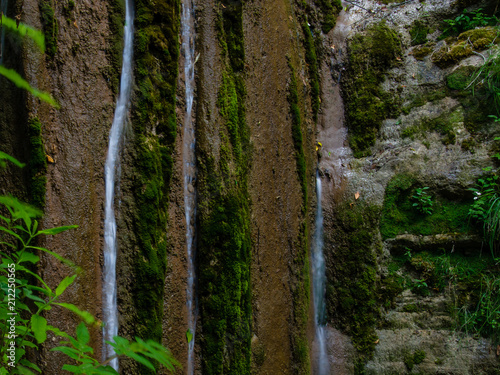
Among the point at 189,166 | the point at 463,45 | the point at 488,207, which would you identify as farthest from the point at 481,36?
the point at 189,166

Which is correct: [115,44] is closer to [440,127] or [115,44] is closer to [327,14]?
[327,14]

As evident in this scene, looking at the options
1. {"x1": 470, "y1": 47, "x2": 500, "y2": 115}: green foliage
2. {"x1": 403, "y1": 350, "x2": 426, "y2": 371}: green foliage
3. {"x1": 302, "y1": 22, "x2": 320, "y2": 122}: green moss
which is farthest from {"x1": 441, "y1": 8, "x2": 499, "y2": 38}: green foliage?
{"x1": 403, "y1": 350, "x2": 426, "y2": 371}: green foliage

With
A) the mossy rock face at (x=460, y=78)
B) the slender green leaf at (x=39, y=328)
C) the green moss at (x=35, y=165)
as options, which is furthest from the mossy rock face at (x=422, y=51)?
the slender green leaf at (x=39, y=328)

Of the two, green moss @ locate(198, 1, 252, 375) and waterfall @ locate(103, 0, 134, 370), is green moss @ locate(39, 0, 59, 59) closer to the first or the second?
waterfall @ locate(103, 0, 134, 370)

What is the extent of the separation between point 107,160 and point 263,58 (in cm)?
240

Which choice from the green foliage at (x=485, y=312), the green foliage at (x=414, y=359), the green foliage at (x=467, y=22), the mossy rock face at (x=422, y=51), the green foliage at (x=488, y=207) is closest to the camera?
the green foliage at (x=485, y=312)

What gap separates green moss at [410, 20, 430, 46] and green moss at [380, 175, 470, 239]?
2.08m

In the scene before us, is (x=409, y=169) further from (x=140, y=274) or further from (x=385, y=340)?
(x=140, y=274)

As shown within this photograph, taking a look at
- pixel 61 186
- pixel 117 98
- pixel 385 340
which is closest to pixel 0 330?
pixel 61 186

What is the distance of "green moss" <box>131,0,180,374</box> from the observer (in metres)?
3.25

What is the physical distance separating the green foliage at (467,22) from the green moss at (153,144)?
4.02 m

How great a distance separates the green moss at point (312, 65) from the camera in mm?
5898

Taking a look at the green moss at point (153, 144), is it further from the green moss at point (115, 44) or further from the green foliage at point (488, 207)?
the green foliage at point (488, 207)

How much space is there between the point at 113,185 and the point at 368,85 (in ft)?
13.8
